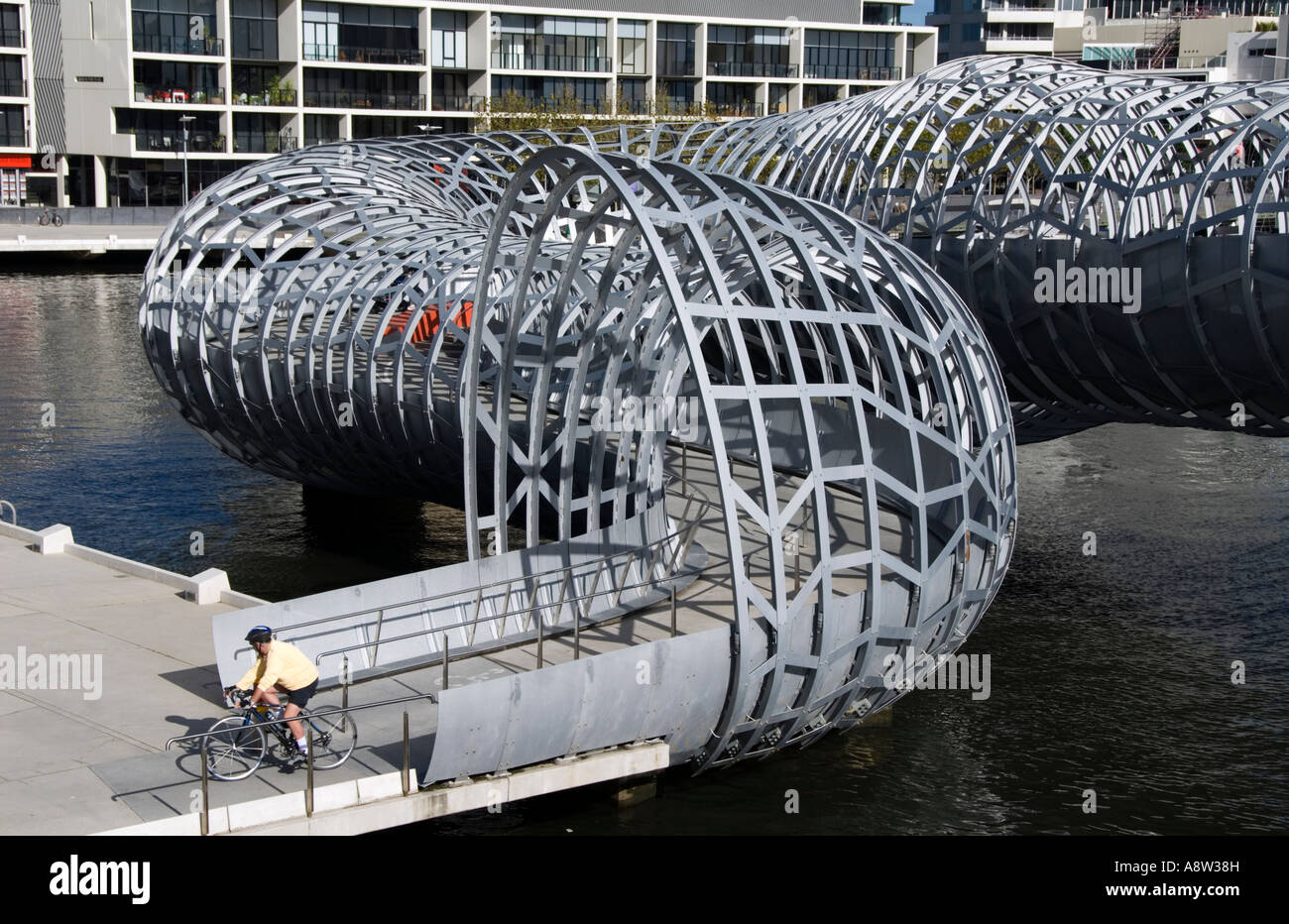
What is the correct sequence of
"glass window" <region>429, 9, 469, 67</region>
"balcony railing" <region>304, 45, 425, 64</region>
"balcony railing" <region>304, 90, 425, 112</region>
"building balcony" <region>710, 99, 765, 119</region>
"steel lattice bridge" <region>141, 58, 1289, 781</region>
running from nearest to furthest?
"steel lattice bridge" <region>141, 58, 1289, 781</region> → "balcony railing" <region>304, 45, 425, 64</region> → "balcony railing" <region>304, 90, 425, 112</region> → "glass window" <region>429, 9, 469, 67</region> → "building balcony" <region>710, 99, 765, 119</region>

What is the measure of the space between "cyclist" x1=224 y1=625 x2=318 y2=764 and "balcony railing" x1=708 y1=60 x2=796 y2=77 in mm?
90949

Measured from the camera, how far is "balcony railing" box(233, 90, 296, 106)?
93.4m

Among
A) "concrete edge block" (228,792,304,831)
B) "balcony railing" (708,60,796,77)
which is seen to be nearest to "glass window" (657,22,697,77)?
"balcony railing" (708,60,796,77)

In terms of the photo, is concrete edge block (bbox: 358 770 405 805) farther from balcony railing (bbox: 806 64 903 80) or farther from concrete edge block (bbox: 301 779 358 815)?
balcony railing (bbox: 806 64 903 80)

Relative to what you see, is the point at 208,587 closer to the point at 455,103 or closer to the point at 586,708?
the point at 586,708

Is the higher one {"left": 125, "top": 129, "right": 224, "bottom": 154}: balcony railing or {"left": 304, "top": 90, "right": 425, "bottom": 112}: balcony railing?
{"left": 304, "top": 90, "right": 425, "bottom": 112}: balcony railing

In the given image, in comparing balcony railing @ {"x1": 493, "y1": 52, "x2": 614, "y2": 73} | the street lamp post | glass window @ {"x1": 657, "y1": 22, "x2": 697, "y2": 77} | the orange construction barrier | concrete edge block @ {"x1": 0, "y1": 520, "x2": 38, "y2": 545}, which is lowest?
concrete edge block @ {"x1": 0, "y1": 520, "x2": 38, "y2": 545}

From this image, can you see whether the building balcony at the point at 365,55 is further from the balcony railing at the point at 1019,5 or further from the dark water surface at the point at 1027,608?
the balcony railing at the point at 1019,5

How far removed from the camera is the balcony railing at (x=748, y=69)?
343ft

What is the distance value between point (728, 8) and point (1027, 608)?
8099cm

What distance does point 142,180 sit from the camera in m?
96.7

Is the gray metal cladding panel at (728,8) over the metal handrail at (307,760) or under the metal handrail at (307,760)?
over

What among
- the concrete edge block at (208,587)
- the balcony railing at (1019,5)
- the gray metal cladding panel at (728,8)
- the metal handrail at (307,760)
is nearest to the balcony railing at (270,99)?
the gray metal cladding panel at (728,8)

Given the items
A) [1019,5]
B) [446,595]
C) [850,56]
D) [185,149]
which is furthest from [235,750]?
[1019,5]
